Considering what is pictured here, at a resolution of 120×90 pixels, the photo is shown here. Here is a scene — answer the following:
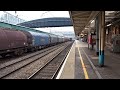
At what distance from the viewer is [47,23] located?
247 ft

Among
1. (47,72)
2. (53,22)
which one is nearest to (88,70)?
(47,72)

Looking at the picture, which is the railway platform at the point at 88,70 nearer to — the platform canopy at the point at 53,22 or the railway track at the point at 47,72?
the railway track at the point at 47,72

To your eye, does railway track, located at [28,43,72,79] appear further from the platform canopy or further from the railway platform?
the platform canopy

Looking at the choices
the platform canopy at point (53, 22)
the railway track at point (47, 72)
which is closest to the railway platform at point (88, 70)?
the railway track at point (47, 72)

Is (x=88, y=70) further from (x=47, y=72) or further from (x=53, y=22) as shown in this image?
(x=53, y=22)

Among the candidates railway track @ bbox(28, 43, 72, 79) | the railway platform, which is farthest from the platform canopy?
railway track @ bbox(28, 43, 72, 79)

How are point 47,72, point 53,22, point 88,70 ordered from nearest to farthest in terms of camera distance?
point 88,70, point 47,72, point 53,22

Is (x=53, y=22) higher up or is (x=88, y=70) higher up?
(x=53, y=22)

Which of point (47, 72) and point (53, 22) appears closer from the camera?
point (47, 72)

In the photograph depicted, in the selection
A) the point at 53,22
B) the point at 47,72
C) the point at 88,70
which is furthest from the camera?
the point at 53,22
